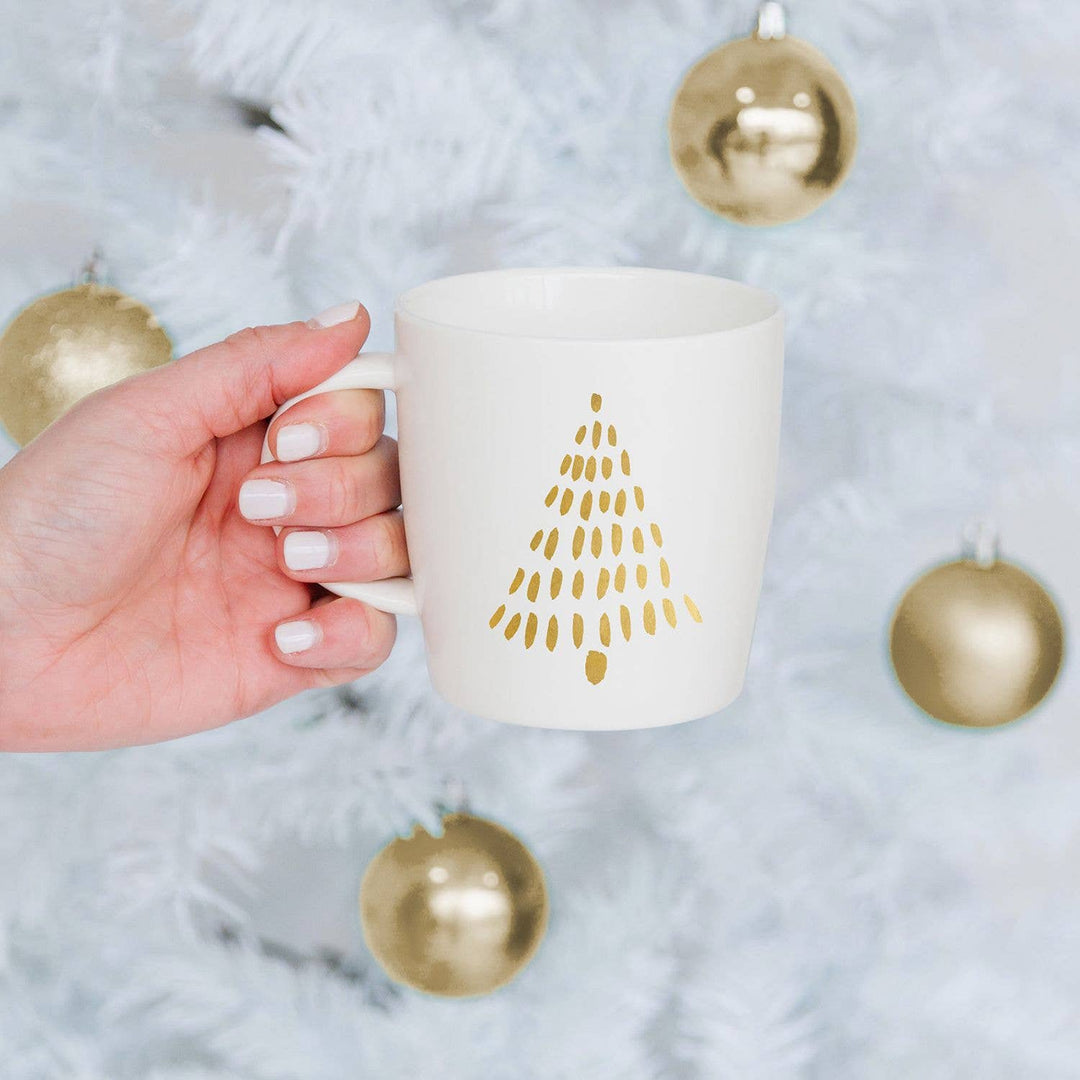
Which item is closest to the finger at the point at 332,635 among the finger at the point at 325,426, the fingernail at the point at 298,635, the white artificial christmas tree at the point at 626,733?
the fingernail at the point at 298,635

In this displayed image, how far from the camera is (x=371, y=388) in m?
0.76

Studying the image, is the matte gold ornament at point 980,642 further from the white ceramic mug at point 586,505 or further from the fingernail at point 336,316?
the fingernail at point 336,316

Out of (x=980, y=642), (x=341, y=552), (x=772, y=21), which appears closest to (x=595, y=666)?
(x=341, y=552)

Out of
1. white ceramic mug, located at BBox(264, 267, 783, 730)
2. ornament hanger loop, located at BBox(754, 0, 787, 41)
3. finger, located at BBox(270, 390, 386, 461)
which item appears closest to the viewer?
white ceramic mug, located at BBox(264, 267, 783, 730)

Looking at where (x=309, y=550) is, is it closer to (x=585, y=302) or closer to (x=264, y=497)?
(x=264, y=497)

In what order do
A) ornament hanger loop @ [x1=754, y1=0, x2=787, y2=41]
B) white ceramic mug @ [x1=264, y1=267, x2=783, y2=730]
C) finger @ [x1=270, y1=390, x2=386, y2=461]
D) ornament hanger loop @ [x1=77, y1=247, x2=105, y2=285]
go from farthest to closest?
1. ornament hanger loop @ [x1=77, y1=247, x2=105, y2=285]
2. ornament hanger loop @ [x1=754, y1=0, x2=787, y2=41]
3. finger @ [x1=270, y1=390, x2=386, y2=461]
4. white ceramic mug @ [x1=264, y1=267, x2=783, y2=730]

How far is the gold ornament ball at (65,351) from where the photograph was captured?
0.92 meters

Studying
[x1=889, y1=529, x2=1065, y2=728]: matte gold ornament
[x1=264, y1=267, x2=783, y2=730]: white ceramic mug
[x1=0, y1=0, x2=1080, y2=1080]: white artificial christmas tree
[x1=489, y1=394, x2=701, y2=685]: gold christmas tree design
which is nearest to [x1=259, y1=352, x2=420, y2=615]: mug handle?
[x1=264, y1=267, x2=783, y2=730]: white ceramic mug

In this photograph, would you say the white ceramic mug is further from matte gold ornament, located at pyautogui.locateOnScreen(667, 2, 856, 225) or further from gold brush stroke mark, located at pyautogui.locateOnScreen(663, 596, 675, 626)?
matte gold ornament, located at pyautogui.locateOnScreen(667, 2, 856, 225)

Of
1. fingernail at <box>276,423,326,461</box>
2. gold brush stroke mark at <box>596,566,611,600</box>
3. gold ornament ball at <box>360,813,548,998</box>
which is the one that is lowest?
gold ornament ball at <box>360,813,548,998</box>

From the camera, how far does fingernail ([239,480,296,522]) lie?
2.52 ft

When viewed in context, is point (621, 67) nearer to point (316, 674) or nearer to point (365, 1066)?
point (316, 674)

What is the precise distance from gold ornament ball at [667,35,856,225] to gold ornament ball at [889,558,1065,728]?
0.28 meters

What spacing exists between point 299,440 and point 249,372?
6 centimetres
